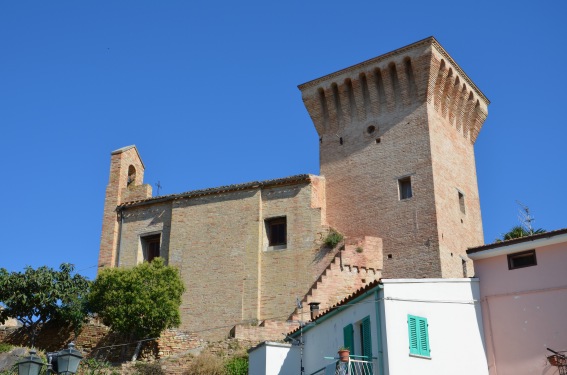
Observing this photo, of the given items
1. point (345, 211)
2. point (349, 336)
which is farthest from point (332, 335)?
point (345, 211)

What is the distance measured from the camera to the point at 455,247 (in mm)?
32156

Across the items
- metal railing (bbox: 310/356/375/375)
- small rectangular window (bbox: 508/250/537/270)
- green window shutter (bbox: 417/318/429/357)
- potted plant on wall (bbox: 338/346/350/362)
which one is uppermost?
small rectangular window (bbox: 508/250/537/270)

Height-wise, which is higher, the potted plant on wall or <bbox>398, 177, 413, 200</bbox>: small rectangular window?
<bbox>398, 177, 413, 200</bbox>: small rectangular window

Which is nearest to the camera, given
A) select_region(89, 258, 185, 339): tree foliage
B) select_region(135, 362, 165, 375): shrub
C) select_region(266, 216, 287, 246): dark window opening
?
select_region(135, 362, 165, 375): shrub

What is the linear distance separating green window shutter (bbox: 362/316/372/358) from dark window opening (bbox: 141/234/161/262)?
64.2 ft

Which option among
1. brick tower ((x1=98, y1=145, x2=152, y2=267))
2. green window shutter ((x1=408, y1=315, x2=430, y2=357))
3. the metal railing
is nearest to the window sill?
brick tower ((x1=98, y1=145, x2=152, y2=267))

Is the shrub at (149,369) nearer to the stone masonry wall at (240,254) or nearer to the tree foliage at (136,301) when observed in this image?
the tree foliage at (136,301)

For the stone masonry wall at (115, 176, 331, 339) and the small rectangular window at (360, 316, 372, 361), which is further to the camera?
the stone masonry wall at (115, 176, 331, 339)

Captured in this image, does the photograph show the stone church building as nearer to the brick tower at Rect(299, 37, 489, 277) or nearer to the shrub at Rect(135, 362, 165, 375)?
the brick tower at Rect(299, 37, 489, 277)

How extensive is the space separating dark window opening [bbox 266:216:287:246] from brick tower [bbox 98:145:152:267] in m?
6.79

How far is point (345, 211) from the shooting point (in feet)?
112

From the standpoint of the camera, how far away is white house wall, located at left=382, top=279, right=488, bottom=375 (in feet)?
57.1

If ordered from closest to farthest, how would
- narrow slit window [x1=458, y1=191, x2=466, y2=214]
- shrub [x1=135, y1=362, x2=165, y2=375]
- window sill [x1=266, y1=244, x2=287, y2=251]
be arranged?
shrub [x1=135, y1=362, x2=165, y2=375]
window sill [x1=266, y1=244, x2=287, y2=251]
narrow slit window [x1=458, y1=191, x2=466, y2=214]

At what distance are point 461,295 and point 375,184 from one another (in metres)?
15.0
